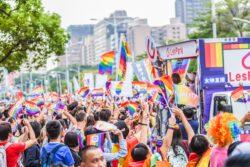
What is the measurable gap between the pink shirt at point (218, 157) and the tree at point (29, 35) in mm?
17742

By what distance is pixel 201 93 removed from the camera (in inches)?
473

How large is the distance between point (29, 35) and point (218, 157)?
20007 millimetres

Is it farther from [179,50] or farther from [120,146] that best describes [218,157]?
[179,50]

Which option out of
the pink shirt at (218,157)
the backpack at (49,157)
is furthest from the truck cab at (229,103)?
the pink shirt at (218,157)

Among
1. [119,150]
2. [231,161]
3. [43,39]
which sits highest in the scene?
[43,39]

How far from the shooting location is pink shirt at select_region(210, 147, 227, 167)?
5.27 metres

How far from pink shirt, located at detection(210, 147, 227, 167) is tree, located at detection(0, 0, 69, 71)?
58.2 feet

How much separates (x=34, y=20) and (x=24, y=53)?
70.1 inches

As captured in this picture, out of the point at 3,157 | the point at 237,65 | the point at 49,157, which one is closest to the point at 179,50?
the point at 237,65

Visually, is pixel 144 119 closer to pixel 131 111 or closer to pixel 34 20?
pixel 131 111

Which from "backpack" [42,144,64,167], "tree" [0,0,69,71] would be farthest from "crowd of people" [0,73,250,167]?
"tree" [0,0,69,71]

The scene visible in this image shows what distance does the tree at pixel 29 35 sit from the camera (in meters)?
23.2

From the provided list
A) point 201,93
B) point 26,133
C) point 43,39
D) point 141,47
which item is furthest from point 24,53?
point 141,47

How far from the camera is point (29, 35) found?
24562 millimetres
